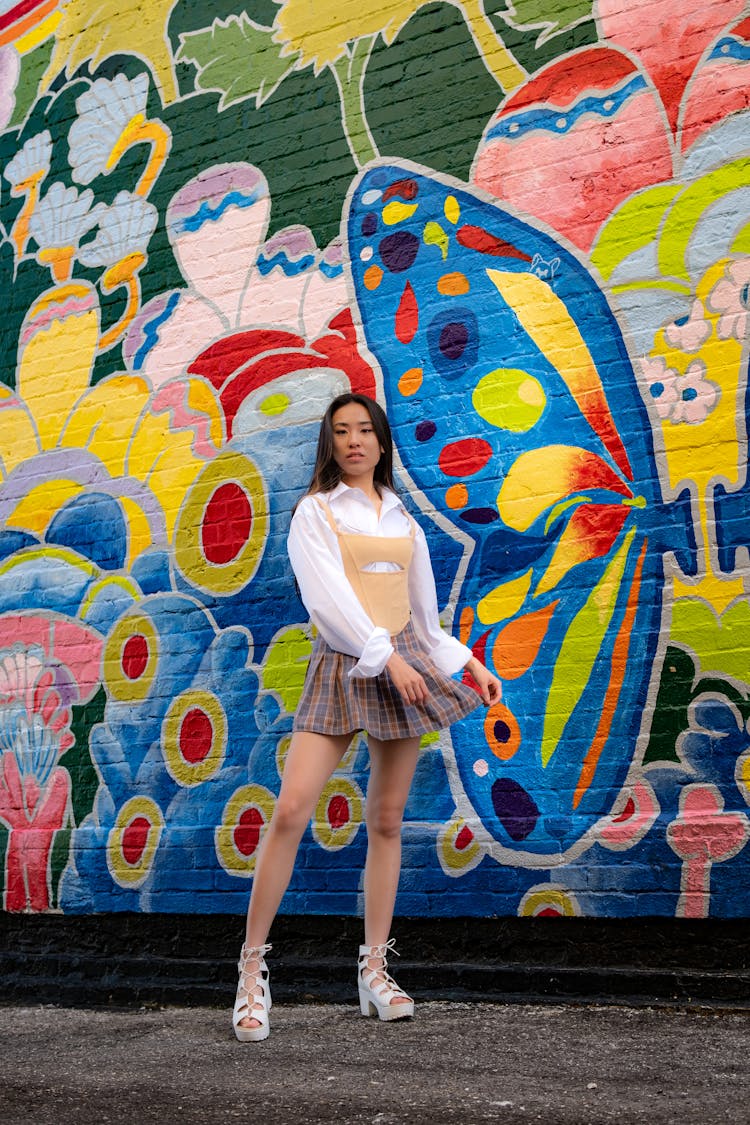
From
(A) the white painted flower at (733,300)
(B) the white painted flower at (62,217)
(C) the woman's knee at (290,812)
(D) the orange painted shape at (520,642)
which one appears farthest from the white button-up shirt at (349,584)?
(B) the white painted flower at (62,217)

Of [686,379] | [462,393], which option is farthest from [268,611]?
[686,379]

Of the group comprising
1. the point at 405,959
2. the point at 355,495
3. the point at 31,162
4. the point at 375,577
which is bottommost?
the point at 405,959

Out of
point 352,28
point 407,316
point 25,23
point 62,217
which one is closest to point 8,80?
point 25,23

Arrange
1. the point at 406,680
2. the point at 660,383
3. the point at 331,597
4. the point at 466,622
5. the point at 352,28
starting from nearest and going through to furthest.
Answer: the point at 406,680 < the point at 331,597 < the point at 660,383 < the point at 466,622 < the point at 352,28

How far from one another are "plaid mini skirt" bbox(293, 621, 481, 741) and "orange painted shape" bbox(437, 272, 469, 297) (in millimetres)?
1408

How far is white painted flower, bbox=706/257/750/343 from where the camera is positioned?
3.70 metres

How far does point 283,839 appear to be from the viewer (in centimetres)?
329

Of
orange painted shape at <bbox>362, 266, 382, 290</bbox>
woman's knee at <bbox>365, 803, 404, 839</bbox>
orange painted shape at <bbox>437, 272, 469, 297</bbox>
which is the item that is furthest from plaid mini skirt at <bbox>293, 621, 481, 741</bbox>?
orange painted shape at <bbox>362, 266, 382, 290</bbox>

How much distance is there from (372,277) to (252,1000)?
2.53m

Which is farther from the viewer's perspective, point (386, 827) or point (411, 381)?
point (411, 381)

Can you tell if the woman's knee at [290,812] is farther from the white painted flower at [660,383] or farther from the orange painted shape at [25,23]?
the orange painted shape at [25,23]

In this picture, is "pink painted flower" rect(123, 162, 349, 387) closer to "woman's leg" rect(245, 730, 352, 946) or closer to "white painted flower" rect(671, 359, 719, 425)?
"white painted flower" rect(671, 359, 719, 425)

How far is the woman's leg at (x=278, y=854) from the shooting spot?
3277mm

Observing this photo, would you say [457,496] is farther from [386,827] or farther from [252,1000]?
[252,1000]
